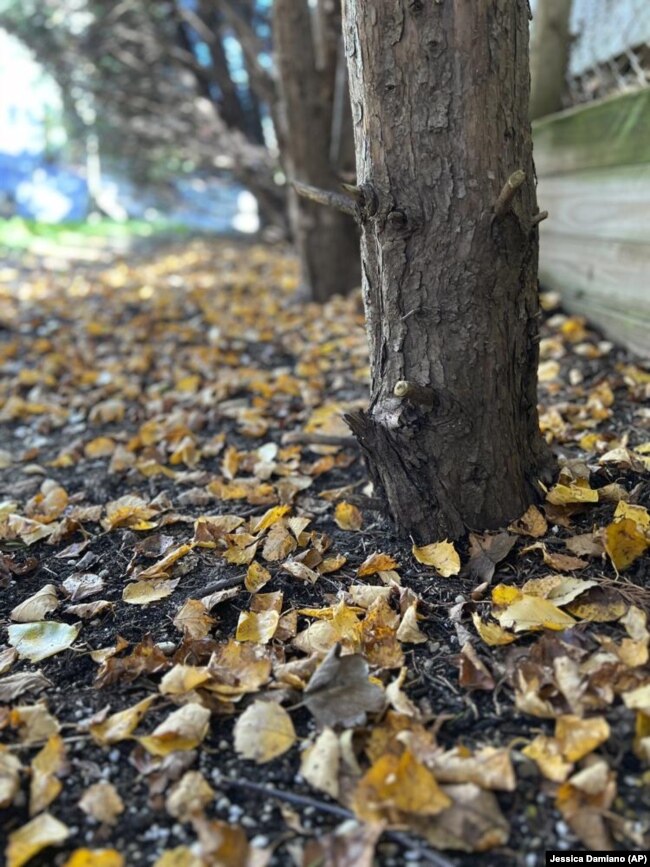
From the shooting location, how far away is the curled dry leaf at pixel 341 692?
141 cm

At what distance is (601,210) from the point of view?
316cm

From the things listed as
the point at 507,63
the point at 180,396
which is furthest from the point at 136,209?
the point at 507,63

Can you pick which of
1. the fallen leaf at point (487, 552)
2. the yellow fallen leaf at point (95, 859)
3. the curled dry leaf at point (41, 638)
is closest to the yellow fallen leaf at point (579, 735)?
the fallen leaf at point (487, 552)

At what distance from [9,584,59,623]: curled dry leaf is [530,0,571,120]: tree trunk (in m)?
3.08

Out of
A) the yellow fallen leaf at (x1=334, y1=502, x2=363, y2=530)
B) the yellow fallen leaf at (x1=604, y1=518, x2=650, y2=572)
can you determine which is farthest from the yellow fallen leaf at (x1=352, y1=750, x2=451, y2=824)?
the yellow fallen leaf at (x1=334, y1=502, x2=363, y2=530)

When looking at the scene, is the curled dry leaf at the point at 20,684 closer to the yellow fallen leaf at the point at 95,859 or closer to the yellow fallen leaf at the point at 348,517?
the yellow fallen leaf at the point at 95,859

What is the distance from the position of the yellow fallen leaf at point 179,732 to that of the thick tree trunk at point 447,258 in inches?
30.6

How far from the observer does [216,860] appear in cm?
116

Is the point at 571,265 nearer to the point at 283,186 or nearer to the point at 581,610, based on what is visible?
the point at 581,610

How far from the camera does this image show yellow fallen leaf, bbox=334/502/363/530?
209cm

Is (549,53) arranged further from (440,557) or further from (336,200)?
(440,557)

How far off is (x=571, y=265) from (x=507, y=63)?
211 centimetres

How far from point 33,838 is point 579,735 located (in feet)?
3.12

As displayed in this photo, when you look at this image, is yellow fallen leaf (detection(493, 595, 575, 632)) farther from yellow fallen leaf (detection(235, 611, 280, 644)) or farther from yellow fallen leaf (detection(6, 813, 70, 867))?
yellow fallen leaf (detection(6, 813, 70, 867))
